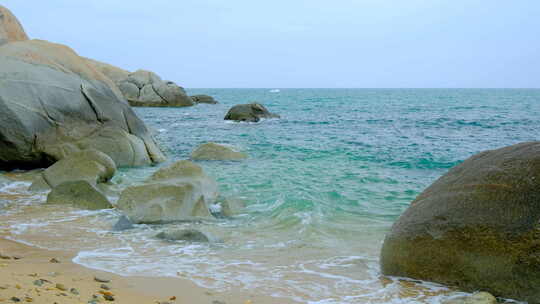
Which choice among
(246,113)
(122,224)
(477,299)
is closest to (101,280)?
(122,224)

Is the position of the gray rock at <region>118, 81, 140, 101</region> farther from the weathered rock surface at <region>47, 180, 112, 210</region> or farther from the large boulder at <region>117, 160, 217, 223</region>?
the large boulder at <region>117, 160, 217, 223</region>

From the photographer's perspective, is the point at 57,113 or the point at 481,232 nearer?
the point at 481,232

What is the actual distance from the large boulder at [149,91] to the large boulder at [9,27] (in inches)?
1050

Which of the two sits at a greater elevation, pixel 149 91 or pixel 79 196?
pixel 149 91

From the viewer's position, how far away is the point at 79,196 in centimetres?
825

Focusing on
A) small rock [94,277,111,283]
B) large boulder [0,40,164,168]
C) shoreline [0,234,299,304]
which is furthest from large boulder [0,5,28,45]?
small rock [94,277,111,283]

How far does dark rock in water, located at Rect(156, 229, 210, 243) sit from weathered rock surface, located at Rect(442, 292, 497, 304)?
311cm

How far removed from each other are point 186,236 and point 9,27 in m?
12.4

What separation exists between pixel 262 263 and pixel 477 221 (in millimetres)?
2372

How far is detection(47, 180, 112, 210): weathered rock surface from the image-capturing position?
8.13 metres

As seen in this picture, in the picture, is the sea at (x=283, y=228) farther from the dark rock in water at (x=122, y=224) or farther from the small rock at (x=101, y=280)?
the small rock at (x=101, y=280)

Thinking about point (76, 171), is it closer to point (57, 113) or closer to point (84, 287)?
point (57, 113)

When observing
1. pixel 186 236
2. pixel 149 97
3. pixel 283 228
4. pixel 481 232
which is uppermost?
pixel 149 97

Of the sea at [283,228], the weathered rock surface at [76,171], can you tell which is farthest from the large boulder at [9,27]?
the weathered rock surface at [76,171]
